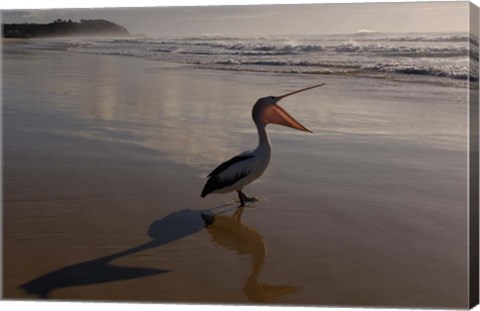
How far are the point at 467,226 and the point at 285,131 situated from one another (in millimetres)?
885

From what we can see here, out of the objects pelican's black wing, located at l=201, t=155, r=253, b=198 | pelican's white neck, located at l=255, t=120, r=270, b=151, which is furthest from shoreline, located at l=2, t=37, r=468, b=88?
pelican's black wing, located at l=201, t=155, r=253, b=198

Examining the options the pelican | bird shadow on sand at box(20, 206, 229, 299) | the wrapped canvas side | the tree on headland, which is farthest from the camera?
the tree on headland

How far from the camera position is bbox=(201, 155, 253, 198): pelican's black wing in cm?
333

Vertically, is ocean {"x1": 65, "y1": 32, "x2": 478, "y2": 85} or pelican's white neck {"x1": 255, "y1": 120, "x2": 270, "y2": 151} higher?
ocean {"x1": 65, "y1": 32, "x2": 478, "y2": 85}

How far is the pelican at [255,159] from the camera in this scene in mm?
3316

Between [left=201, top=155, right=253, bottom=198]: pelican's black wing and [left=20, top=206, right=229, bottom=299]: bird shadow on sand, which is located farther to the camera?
[left=201, top=155, right=253, bottom=198]: pelican's black wing

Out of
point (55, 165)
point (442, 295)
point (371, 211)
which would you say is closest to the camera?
point (442, 295)

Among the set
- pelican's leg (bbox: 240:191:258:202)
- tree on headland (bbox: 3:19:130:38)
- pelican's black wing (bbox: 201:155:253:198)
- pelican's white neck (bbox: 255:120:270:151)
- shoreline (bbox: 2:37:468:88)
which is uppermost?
tree on headland (bbox: 3:19:130:38)

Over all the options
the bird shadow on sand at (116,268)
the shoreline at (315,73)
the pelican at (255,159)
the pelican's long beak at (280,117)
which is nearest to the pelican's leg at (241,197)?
the pelican at (255,159)

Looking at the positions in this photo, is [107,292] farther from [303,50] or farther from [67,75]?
[303,50]

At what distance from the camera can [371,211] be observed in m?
3.21

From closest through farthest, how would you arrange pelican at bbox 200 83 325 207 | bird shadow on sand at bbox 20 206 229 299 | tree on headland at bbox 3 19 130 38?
bird shadow on sand at bbox 20 206 229 299, pelican at bbox 200 83 325 207, tree on headland at bbox 3 19 130 38

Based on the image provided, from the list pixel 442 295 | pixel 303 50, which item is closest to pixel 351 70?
pixel 303 50

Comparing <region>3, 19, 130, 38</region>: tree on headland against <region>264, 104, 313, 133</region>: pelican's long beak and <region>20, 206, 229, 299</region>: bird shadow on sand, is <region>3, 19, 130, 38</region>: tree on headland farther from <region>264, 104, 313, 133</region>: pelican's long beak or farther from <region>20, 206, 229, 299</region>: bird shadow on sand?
<region>20, 206, 229, 299</region>: bird shadow on sand
